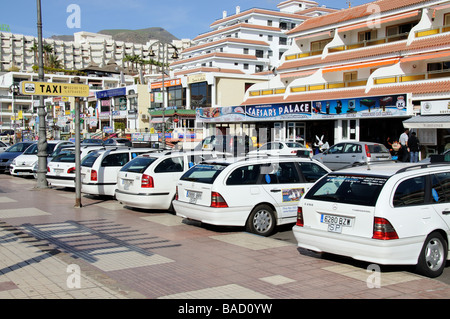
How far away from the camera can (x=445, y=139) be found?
82.2 ft

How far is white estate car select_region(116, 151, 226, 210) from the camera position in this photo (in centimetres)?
1123

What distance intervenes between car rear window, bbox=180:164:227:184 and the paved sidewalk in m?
1.07

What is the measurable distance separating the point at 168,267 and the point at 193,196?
2.85 metres

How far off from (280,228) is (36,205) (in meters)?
6.99

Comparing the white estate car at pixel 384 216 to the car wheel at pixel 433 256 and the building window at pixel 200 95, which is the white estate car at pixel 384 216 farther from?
the building window at pixel 200 95

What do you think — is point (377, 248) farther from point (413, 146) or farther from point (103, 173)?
point (413, 146)

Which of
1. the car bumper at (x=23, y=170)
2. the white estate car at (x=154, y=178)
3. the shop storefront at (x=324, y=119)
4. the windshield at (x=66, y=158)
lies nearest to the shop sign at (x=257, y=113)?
the shop storefront at (x=324, y=119)

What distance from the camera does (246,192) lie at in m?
9.09

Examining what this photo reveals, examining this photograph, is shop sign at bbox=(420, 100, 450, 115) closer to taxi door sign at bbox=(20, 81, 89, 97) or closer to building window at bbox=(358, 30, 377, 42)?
building window at bbox=(358, 30, 377, 42)

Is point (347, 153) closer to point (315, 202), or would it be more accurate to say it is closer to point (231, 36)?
point (315, 202)

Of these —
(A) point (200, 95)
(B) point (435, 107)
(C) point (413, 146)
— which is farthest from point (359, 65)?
(A) point (200, 95)

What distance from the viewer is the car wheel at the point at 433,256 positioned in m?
6.32

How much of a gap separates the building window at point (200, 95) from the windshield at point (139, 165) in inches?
1547
